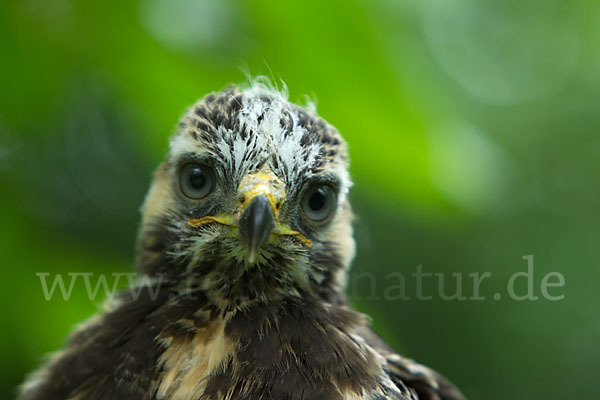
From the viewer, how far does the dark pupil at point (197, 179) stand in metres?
2.45

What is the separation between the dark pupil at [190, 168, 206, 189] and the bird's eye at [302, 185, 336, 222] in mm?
435

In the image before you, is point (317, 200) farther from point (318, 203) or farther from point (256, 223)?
point (256, 223)

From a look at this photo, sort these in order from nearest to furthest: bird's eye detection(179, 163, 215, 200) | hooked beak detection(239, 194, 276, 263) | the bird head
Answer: hooked beak detection(239, 194, 276, 263)
the bird head
bird's eye detection(179, 163, 215, 200)

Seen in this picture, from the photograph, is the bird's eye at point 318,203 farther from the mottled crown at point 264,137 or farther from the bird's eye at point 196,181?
the bird's eye at point 196,181

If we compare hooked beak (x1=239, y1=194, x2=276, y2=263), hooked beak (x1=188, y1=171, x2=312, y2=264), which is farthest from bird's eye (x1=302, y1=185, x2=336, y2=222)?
A: hooked beak (x1=239, y1=194, x2=276, y2=263)

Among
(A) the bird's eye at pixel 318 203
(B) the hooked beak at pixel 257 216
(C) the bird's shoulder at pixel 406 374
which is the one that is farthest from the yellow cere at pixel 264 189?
(C) the bird's shoulder at pixel 406 374

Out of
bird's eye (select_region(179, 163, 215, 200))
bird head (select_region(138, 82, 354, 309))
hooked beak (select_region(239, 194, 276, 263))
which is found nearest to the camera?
hooked beak (select_region(239, 194, 276, 263))

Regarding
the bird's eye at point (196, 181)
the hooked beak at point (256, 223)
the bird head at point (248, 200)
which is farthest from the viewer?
the bird's eye at point (196, 181)

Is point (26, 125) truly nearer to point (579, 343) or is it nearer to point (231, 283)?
point (231, 283)

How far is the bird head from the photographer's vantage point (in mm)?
2314

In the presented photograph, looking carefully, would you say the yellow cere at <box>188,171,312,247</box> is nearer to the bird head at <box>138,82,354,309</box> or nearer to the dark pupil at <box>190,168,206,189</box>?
the bird head at <box>138,82,354,309</box>

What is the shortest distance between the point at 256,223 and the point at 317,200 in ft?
1.62

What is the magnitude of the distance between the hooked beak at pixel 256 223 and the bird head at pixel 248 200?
0.01m

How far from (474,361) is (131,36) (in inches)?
167
